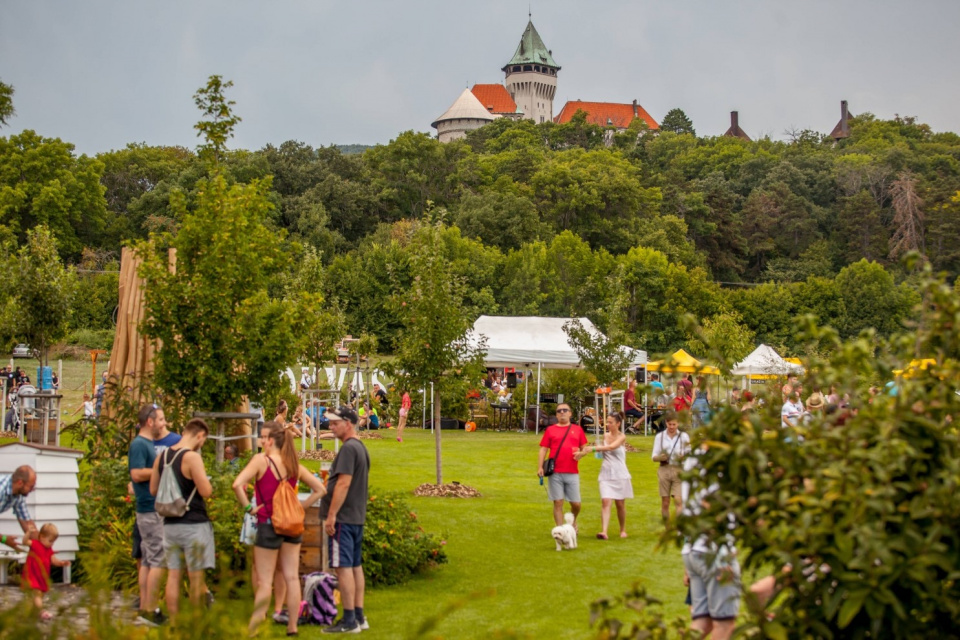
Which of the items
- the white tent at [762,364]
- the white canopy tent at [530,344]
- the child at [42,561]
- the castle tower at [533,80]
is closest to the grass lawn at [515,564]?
the child at [42,561]

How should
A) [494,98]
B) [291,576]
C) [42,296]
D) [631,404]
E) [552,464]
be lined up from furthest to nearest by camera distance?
[494,98] < [631,404] < [42,296] < [552,464] < [291,576]

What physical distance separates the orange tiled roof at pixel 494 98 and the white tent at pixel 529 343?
138 metres

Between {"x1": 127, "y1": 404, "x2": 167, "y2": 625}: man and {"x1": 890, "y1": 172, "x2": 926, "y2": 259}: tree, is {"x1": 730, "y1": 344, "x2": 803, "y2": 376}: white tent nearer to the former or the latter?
{"x1": 127, "y1": 404, "x2": 167, "y2": 625}: man

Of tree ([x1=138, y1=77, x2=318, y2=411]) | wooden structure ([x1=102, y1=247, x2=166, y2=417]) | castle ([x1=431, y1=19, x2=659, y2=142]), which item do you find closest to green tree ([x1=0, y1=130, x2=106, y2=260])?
wooden structure ([x1=102, y1=247, x2=166, y2=417])

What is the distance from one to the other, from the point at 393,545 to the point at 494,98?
Answer: 531 feet

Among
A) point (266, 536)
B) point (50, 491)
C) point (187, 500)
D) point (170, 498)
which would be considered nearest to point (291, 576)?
point (266, 536)

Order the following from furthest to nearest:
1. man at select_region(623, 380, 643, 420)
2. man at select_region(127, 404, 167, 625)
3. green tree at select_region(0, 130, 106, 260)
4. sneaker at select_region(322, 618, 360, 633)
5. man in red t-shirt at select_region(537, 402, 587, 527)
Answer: green tree at select_region(0, 130, 106, 260) → man at select_region(623, 380, 643, 420) → man in red t-shirt at select_region(537, 402, 587, 527) → sneaker at select_region(322, 618, 360, 633) → man at select_region(127, 404, 167, 625)

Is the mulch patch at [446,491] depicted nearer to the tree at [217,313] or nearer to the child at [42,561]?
the tree at [217,313]

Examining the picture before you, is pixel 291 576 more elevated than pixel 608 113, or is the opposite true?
pixel 608 113

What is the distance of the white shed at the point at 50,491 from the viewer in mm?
9539

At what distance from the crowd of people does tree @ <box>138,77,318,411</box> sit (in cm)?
274

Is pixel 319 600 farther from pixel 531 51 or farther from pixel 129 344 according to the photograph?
pixel 531 51

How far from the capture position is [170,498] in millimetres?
7484

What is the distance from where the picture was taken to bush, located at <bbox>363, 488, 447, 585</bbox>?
32.7ft
